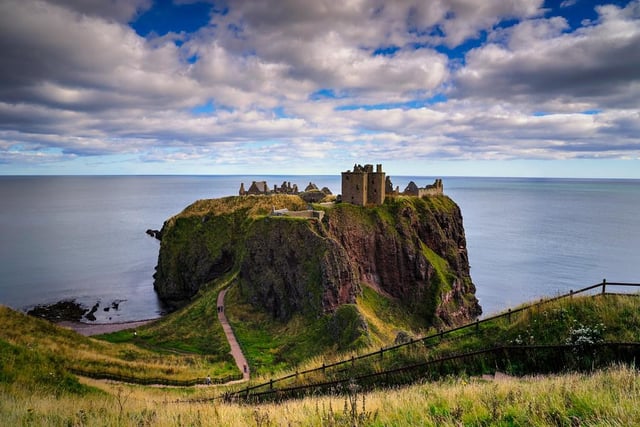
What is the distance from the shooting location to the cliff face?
59.8 metres

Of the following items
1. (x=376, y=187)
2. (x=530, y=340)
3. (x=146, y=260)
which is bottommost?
(x=146, y=260)

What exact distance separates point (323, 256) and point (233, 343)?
58.3 ft

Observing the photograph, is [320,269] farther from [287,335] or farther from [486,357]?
[486,357]

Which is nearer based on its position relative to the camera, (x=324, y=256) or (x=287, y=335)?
(x=287, y=335)

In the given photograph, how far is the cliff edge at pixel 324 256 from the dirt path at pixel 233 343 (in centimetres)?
405

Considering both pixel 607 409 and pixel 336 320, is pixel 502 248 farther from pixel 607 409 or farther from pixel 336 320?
pixel 607 409

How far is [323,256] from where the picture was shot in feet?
191

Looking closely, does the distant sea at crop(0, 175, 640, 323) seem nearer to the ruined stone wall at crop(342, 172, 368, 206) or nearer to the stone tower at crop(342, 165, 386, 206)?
the stone tower at crop(342, 165, 386, 206)

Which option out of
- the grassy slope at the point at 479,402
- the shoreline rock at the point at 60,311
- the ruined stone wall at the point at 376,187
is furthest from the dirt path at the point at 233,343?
the ruined stone wall at the point at 376,187

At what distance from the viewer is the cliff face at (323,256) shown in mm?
59781

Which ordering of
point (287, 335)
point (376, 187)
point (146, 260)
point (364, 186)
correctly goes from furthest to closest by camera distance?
point (146, 260), point (376, 187), point (364, 186), point (287, 335)

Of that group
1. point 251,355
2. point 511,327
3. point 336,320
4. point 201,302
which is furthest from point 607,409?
point 201,302

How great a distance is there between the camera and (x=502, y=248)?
13550 cm

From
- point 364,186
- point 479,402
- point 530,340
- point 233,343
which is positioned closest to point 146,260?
point 364,186
